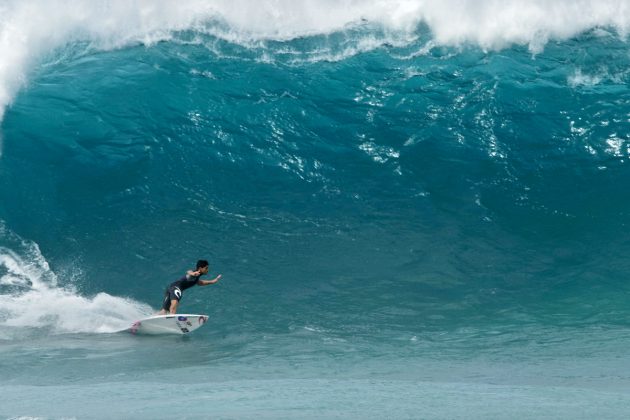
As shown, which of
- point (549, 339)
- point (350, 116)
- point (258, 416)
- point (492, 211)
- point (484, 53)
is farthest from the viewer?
point (484, 53)

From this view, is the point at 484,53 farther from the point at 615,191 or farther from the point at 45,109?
the point at 45,109

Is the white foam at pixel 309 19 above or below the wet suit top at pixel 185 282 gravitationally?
above

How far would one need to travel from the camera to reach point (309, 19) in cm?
2105

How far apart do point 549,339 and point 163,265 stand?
21.4 ft

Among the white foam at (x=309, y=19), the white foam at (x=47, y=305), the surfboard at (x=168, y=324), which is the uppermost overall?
the white foam at (x=309, y=19)

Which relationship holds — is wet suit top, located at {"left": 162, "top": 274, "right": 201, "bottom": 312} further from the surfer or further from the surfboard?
the surfboard

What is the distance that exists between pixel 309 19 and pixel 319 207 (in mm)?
6875

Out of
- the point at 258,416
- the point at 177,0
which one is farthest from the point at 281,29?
the point at 258,416

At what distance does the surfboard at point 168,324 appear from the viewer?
13125 mm

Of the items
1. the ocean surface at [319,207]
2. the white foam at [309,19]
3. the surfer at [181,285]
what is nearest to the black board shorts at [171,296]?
the surfer at [181,285]

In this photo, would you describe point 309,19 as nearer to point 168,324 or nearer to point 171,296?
point 171,296

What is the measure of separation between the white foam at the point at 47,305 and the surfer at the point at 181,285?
25.9 inches

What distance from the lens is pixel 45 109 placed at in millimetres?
18172

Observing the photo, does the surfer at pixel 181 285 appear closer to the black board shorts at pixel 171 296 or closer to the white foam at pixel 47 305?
the black board shorts at pixel 171 296
